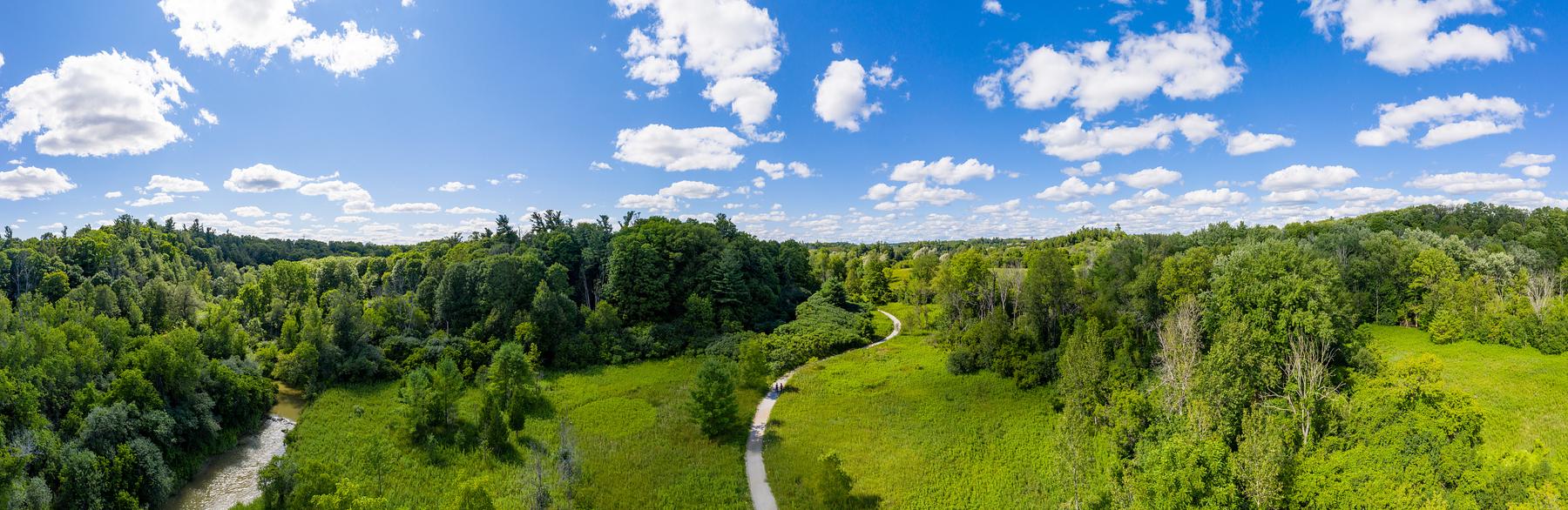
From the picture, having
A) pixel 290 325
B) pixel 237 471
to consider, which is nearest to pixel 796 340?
pixel 237 471

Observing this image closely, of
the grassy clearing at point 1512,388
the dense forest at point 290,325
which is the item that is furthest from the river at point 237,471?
the grassy clearing at point 1512,388

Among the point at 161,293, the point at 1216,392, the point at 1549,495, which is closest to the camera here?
the point at 1549,495

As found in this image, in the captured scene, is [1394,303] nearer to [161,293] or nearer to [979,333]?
[979,333]

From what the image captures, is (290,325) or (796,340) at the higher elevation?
(290,325)

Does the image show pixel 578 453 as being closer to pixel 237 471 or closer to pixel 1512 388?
pixel 237 471

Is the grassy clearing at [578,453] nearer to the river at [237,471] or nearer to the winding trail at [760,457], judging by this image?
the winding trail at [760,457]

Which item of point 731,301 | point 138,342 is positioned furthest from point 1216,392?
point 138,342
